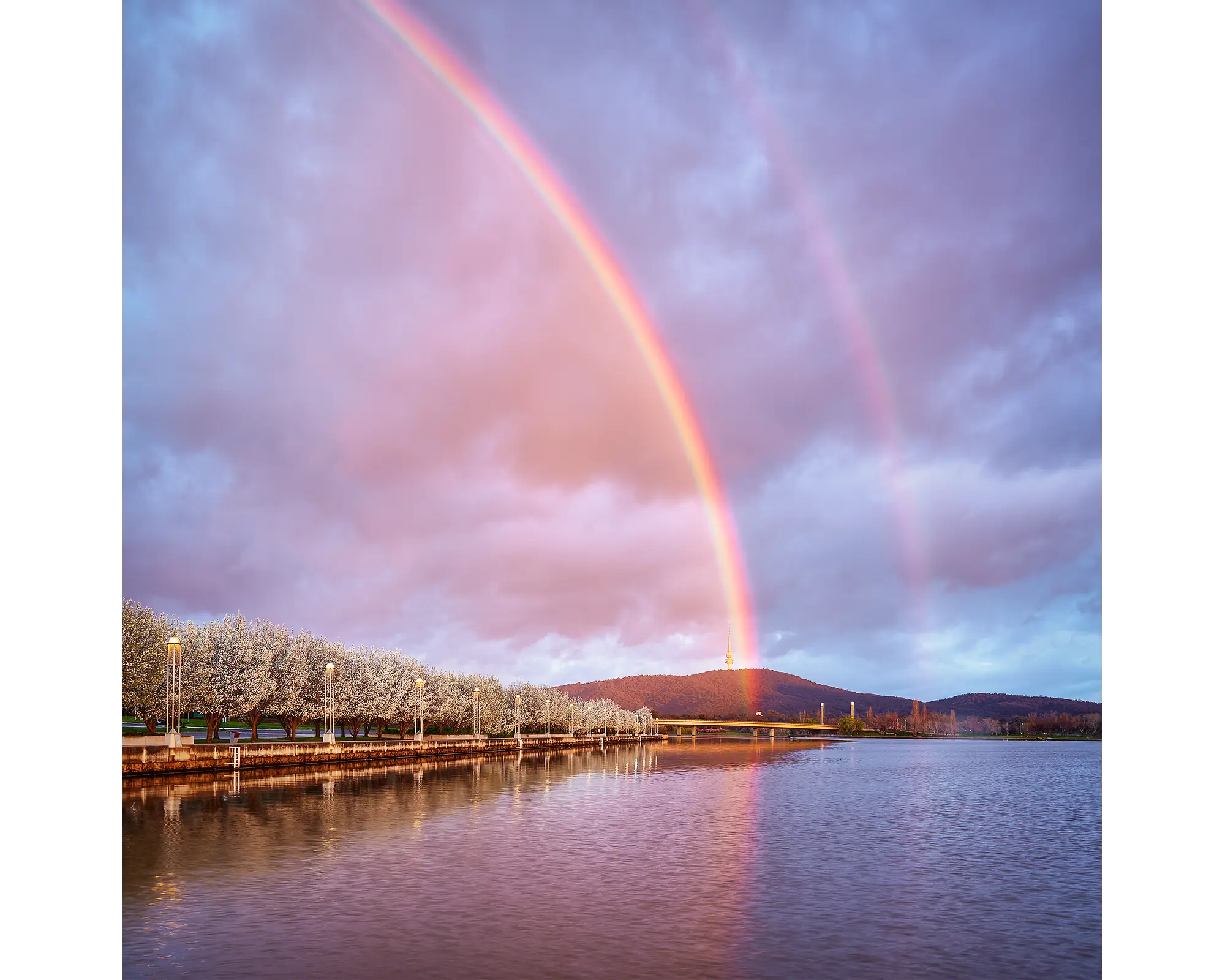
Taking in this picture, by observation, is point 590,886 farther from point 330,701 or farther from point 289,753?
point 330,701

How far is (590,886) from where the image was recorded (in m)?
23.5

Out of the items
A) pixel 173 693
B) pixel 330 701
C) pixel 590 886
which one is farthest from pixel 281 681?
pixel 590 886

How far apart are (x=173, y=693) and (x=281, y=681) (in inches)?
735

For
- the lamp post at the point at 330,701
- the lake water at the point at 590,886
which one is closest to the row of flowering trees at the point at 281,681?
the lamp post at the point at 330,701

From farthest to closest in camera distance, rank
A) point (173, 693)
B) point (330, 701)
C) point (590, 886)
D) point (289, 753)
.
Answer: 1. point (330, 701)
2. point (289, 753)
3. point (173, 693)
4. point (590, 886)

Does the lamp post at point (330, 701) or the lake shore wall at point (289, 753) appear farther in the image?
the lamp post at point (330, 701)

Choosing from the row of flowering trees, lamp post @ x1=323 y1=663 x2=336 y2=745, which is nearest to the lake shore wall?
lamp post @ x1=323 y1=663 x2=336 y2=745

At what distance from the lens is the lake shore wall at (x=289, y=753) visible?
47844mm

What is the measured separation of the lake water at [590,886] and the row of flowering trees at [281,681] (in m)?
17.1

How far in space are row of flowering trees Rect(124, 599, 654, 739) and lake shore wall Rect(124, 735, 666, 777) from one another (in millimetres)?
5356

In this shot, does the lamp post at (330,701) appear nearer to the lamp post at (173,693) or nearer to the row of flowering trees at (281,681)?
the row of flowering trees at (281,681)

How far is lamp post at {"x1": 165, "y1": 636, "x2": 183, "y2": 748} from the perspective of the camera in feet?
168

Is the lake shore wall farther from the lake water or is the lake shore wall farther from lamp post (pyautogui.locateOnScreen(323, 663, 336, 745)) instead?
the lake water

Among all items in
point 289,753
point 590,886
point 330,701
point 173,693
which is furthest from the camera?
point 330,701
